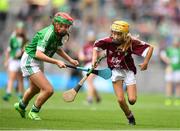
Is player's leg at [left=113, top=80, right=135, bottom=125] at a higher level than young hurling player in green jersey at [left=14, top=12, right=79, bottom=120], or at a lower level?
lower

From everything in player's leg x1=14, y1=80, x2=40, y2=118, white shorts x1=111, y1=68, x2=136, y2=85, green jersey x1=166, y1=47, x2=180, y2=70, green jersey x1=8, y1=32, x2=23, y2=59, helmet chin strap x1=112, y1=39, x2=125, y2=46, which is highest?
helmet chin strap x1=112, y1=39, x2=125, y2=46

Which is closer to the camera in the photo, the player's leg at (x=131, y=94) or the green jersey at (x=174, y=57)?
the player's leg at (x=131, y=94)

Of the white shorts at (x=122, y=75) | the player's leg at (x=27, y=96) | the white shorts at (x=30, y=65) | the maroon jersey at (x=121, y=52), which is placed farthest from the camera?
the player's leg at (x=27, y=96)

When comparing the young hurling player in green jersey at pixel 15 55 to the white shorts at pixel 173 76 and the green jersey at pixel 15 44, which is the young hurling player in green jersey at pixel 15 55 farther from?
the white shorts at pixel 173 76

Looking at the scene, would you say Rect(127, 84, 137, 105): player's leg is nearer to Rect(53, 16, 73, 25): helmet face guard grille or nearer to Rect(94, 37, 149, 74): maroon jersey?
Rect(94, 37, 149, 74): maroon jersey

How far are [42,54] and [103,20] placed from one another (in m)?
19.6

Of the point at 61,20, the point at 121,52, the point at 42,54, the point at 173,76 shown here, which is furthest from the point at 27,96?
the point at 173,76

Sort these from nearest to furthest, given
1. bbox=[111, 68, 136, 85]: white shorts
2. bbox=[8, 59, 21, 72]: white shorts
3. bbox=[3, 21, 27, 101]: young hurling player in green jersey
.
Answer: bbox=[111, 68, 136, 85]: white shorts → bbox=[3, 21, 27, 101]: young hurling player in green jersey → bbox=[8, 59, 21, 72]: white shorts

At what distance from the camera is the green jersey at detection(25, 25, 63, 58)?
16220 millimetres

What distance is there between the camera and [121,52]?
16.2 metres

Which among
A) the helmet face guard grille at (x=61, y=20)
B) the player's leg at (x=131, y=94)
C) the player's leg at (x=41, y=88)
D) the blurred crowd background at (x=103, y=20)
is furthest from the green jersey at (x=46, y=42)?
the blurred crowd background at (x=103, y=20)

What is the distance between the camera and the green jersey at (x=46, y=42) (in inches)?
639

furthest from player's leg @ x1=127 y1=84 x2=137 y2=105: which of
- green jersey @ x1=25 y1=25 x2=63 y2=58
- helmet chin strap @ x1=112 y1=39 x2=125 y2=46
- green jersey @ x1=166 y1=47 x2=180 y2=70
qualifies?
green jersey @ x1=166 y1=47 x2=180 y2=70

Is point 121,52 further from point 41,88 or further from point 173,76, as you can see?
point 173,76
